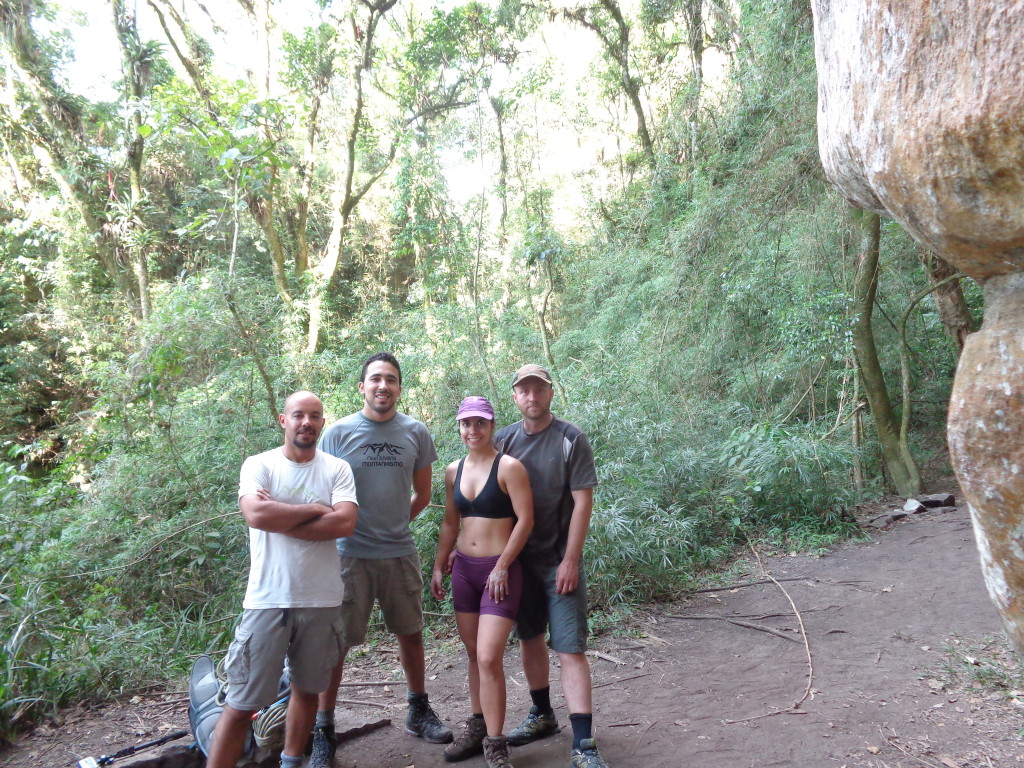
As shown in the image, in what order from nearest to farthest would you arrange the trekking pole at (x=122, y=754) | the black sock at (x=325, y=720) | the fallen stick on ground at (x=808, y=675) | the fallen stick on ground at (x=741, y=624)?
1. the trekking pole at (x=122, y=754)
2. the black sock at (x=325, y=720)
3. the fallen stick on ground at (x=808, y=675)
4. the fallen stick on ground at (x=741, y=624)

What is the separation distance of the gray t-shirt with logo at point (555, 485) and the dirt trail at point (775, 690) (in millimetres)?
925

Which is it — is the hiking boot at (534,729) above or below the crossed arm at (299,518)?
below

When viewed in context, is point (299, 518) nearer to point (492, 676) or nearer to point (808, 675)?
point (492, 676)

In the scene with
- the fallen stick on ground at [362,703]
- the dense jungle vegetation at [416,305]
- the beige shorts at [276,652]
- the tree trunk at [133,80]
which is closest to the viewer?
the beige shorts at [276,652]

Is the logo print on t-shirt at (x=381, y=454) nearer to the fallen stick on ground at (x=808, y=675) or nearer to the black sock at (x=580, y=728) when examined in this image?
the black sock at (x=580, y=728)

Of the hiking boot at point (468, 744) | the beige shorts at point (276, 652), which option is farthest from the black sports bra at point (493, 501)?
the hiking boot at point (468, 744)

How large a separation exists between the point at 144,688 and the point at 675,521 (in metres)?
4.00

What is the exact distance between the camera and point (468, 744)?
2.99m

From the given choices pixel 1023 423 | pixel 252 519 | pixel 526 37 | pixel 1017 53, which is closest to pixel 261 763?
pixel 252 519

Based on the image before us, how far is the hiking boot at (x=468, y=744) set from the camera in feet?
9.79

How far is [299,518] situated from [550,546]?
42.0 inches

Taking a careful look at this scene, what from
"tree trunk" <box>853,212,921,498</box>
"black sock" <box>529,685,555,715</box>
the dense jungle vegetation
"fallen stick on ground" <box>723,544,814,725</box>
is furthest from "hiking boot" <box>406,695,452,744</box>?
"tree trunk" <box>853,212,921,498</box>

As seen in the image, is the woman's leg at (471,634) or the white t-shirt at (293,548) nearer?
the white t-shirt at (293,548)

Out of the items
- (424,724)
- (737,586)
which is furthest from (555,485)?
(737,586)
